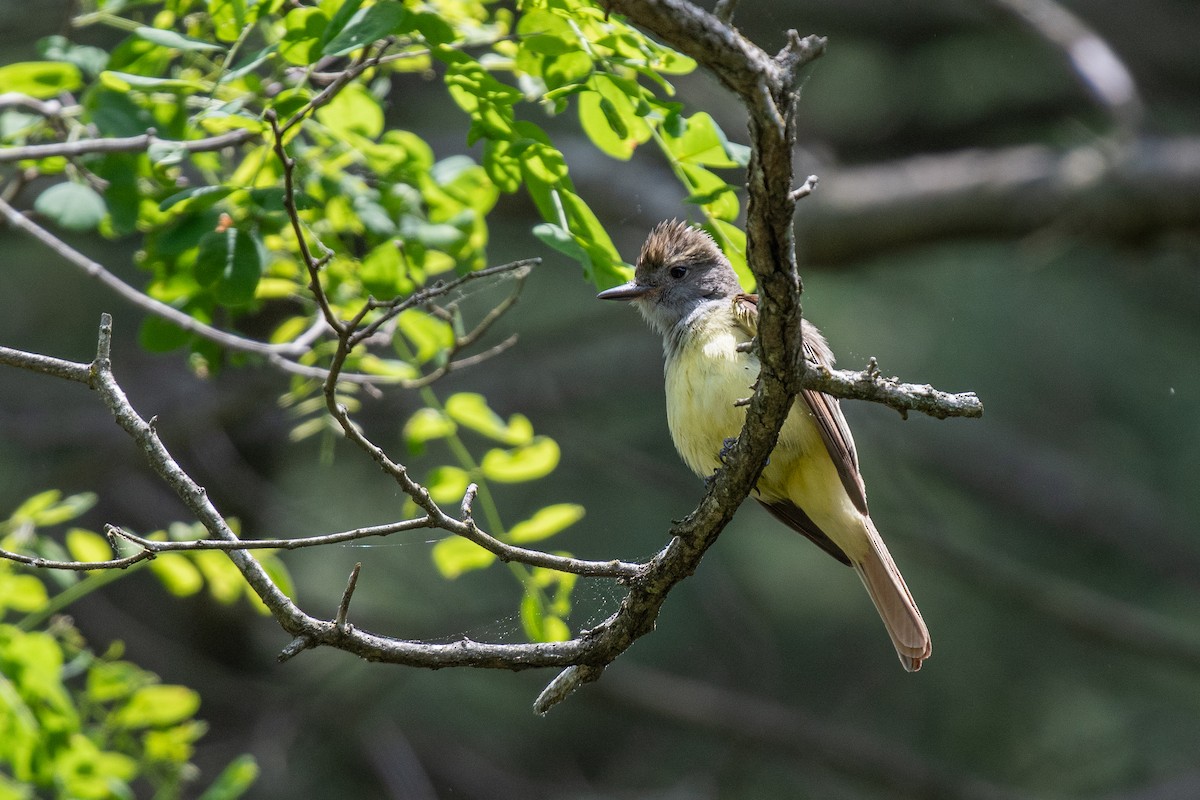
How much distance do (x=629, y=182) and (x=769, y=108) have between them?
606 centimetres

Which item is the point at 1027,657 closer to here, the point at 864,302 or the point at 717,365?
the point at 864,302

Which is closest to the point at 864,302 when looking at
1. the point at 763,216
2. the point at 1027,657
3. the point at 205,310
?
Result: the point at 1027,657

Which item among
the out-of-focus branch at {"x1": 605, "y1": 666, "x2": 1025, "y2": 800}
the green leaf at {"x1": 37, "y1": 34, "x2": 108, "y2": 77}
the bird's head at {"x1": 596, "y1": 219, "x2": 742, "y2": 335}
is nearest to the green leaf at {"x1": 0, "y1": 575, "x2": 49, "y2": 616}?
the green leaf at {"x1": 37, "y1": 34, "x2": 108, "y2": 77}

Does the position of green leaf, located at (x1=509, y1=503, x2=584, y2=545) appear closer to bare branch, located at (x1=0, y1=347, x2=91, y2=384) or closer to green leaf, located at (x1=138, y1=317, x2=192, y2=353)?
green leaf, located at (x1=138, y1=317, x2=192, y2=353)

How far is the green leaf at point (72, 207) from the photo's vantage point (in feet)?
10.9

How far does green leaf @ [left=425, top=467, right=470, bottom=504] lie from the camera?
3740 mm

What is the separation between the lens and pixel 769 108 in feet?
6.79

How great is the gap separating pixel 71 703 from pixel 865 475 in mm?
6694

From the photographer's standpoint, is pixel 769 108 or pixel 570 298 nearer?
pixel 769 108

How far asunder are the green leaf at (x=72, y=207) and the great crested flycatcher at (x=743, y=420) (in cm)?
163

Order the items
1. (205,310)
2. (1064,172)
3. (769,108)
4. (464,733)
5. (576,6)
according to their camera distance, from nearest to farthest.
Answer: (769,108) < (576,6) < (205,310) < (1064,172) < (464,733)

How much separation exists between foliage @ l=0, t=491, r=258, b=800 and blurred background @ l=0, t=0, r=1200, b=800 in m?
3.23

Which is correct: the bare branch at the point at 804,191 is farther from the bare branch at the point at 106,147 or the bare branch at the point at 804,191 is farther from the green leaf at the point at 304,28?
the bare branch at the point at 106,147

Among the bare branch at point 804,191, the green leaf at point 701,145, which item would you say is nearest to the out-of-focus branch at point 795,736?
the green leaf at point 701,145
